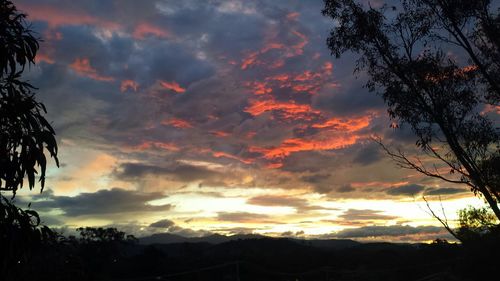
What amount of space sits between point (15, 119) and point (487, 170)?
12.5 m

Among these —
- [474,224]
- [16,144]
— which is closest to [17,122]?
[16,144]

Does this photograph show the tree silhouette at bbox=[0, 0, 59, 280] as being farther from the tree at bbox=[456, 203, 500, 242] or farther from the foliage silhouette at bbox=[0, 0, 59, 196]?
the tree at bbox=[456, 203, 500, 242]

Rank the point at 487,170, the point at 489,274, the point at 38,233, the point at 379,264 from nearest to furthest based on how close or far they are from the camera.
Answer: the point at 38,233, the point at 487,170, the point at 489,274, the point at 379,264

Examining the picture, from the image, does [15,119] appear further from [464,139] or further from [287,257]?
[287,257]

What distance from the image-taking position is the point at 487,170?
519 inches

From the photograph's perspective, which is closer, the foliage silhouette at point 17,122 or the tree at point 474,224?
the foliage silhouette at point 17,122

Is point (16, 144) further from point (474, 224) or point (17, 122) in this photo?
point (474, 224)

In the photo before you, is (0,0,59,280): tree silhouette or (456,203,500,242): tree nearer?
(0,0,59,280): tree silhouette

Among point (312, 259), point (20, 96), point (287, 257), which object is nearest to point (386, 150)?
point (20, 96)

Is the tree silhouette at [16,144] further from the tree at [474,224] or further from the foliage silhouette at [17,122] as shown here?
the tree at [474,224]

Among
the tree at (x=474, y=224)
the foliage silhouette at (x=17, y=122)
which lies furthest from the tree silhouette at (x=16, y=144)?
the tree at (x=474, y=224)

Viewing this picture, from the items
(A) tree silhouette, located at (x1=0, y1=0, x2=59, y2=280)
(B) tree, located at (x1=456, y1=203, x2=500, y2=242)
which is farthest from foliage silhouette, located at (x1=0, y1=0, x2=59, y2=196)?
(B) tree, located at (x1=456, y1=203, x2=500, y2=242)

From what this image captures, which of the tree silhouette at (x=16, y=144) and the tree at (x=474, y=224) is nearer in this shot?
the tree silhouette at (x=16, y=144)

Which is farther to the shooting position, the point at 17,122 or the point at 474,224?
the point at 474,224
